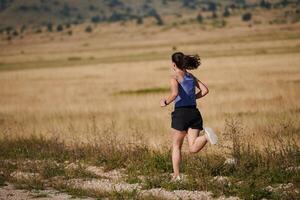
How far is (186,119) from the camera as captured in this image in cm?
1030

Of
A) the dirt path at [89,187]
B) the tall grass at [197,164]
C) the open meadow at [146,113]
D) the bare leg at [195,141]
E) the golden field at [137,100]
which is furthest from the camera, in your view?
the golden field at [137,100]

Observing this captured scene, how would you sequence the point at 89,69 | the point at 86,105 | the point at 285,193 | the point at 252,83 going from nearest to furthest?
1. the point at 285,193
2. the point at 86,105
3. the point at 252,83
4. the point at 89,69

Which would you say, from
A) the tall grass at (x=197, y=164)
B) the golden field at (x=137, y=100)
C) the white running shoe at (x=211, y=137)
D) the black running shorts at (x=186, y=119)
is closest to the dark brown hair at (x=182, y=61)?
the black running shorts at (x=186, y=119)

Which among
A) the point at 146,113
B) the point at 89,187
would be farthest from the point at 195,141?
the point at 146,113

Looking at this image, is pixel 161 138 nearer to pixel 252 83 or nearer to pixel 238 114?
pixel 238 114

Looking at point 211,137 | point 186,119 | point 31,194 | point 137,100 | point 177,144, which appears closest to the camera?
point 211,137

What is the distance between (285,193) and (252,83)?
79.5 ft

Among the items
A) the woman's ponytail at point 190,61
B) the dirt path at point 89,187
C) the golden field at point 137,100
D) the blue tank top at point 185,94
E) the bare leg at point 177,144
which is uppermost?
the woman's ponytail at point 190,61

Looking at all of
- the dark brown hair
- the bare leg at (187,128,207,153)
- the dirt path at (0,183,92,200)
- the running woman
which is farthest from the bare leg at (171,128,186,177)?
the dirt path at (0,183,92,200)

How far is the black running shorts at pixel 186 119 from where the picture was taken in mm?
10312

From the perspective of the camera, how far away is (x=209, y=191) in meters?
9.90

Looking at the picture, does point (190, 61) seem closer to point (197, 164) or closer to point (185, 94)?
point (185, 94)

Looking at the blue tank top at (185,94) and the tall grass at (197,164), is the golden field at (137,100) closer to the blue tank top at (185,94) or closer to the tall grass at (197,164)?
the tall grass at (197,164)

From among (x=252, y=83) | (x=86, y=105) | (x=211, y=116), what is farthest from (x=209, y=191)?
(x=252, y=83)
